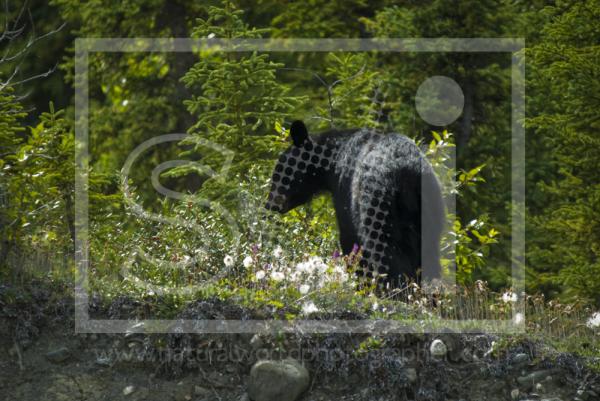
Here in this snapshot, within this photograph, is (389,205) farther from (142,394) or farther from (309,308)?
(142,394)

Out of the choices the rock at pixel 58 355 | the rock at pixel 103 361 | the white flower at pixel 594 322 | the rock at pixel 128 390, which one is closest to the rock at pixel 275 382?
the rock at pixel 128 390

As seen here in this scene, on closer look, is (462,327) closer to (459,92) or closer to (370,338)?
(370,338)

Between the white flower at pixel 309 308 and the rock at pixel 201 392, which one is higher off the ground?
the white flower at pixel 309 308

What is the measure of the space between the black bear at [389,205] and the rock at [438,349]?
916 millimetres

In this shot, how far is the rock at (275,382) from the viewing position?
6.01 m

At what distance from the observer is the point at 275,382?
19.7 feet

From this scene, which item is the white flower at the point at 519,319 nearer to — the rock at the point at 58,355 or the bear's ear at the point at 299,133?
the bear's ear at the point at 299,133

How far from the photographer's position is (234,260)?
767cm

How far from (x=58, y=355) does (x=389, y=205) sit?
2870 millimetres

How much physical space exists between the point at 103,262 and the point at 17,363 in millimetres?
1650

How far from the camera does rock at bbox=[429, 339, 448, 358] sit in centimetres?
614
